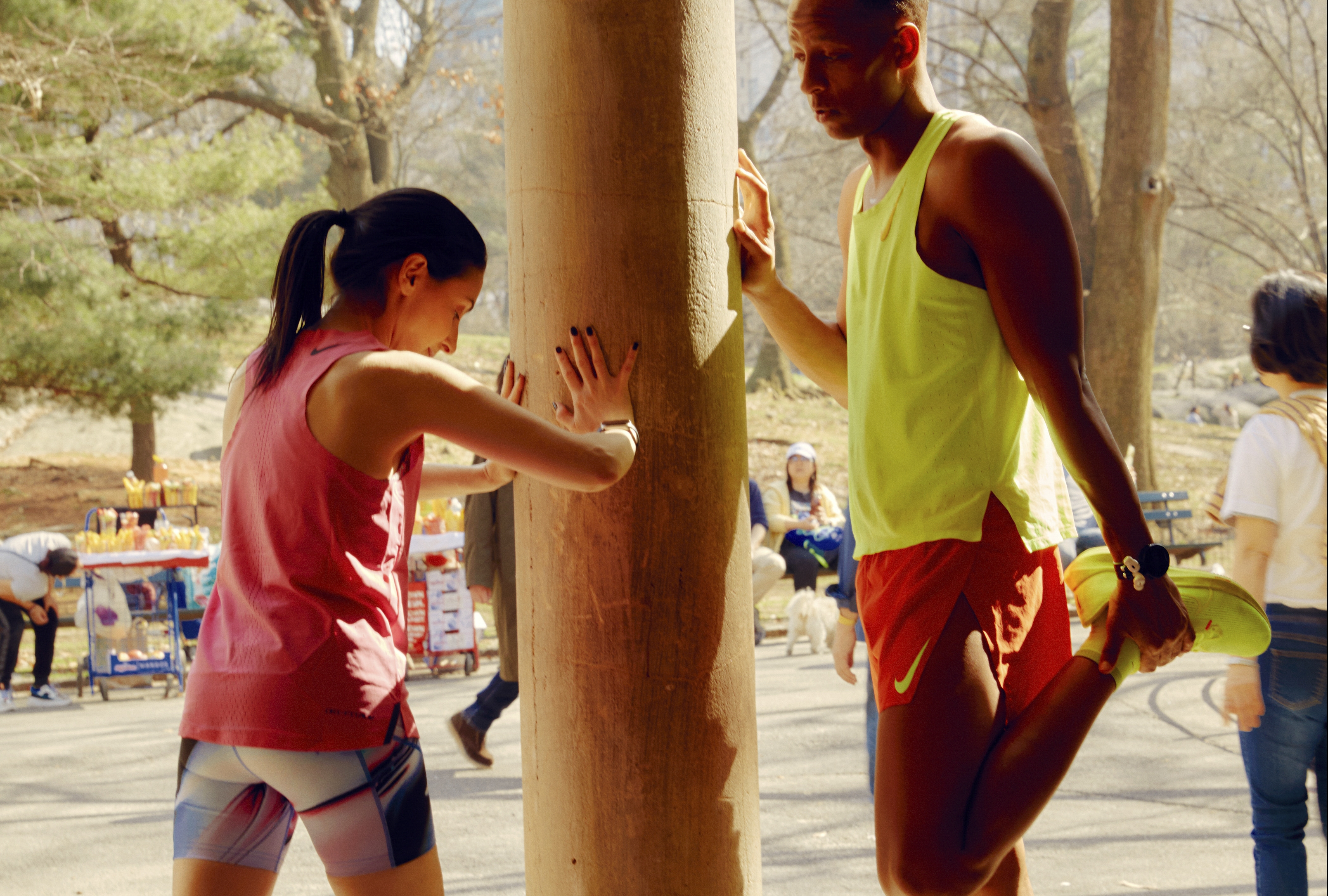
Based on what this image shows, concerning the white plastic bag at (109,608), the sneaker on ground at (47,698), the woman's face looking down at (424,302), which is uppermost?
the woman's face looking down at (424,302)

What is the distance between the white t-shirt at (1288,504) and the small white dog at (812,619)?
639 cm

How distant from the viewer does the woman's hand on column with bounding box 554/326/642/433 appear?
2416mm

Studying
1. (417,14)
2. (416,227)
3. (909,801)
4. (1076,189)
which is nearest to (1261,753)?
(909,801)

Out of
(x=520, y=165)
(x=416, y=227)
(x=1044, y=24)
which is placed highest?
(x=1044, y=24)

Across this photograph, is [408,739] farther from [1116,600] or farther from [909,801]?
[1116,600]

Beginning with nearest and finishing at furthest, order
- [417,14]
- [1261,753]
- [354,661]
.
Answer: [354,661], [1261,753], [417,14]

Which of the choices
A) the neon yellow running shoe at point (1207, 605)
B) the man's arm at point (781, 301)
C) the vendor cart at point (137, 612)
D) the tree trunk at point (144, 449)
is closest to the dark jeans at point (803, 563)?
the vendor cart at point (137, 612)

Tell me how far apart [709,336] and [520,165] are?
0.51 metres

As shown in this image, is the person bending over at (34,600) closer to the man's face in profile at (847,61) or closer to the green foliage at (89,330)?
the green foliage at (89,330)

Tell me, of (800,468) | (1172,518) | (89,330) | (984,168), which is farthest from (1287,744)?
(89,330)

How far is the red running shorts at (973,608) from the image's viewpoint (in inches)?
90.1

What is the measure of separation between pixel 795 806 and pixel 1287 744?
240 centimetres

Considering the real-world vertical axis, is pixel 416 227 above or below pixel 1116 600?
above

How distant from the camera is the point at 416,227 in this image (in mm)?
2289
